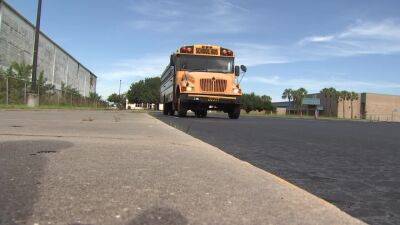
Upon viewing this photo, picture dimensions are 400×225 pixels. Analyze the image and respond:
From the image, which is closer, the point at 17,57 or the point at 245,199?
the point at 245,199

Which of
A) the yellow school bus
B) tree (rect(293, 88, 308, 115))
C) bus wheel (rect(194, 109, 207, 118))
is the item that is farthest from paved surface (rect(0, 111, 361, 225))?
tree (rect(293, 88, 308, 115))

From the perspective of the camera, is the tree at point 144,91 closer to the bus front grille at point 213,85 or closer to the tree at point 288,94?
the tree at point 288,94

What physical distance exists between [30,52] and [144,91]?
279 feet

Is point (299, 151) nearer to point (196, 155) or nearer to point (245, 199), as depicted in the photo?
point (196, 155)

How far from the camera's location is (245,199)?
4.62 meters

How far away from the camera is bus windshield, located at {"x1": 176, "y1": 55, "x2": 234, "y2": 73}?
86.5ft

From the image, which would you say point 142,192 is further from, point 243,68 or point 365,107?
point 365,107

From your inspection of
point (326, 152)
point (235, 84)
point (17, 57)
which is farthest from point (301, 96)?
point (326, 152)

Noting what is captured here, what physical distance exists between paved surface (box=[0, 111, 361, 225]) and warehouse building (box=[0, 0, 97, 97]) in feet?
130

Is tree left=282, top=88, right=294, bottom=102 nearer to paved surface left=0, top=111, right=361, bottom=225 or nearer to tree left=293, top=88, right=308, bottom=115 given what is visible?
tree left=293, top=88, right=308, bottom=115

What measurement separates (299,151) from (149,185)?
5.09 meters

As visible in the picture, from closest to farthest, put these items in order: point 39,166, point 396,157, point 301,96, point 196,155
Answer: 1. point 39,166
2. point 196,155
3. point 396,157
4. point 301,96

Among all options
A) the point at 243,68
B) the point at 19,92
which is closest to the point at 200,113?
the point at 243,68

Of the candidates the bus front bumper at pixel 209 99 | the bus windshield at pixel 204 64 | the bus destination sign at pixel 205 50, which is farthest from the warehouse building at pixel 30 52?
the bus front bumper at pixel 209 99
